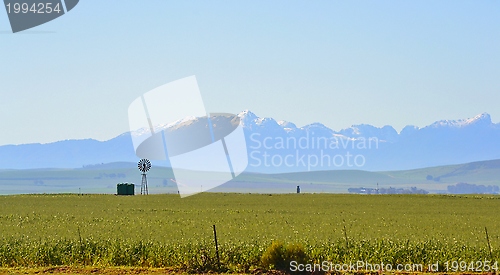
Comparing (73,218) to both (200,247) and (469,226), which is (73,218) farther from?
(469,226)

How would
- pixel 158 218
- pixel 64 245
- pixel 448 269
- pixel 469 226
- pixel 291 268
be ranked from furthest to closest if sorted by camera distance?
1. pixel 158 218
2. pixel 469 226
3. pixel 64 245
4. pixel 448 269
5. pixel 291 268

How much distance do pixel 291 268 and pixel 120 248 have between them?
369 inches

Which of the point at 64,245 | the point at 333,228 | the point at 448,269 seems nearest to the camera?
the point at 448,269

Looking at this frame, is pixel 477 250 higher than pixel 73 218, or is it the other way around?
pixel 73 218

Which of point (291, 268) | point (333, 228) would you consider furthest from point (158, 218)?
point (291, 268)

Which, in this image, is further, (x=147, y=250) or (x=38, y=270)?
(x=147, y=250)

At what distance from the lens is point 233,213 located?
61875 millimetres

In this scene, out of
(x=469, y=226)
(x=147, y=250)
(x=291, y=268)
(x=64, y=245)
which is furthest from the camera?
(x=469, y=226)

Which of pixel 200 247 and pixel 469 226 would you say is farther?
pixel 469 226

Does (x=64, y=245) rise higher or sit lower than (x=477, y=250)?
higher

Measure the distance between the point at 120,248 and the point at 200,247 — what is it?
12.2ft

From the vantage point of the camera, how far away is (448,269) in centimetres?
2738

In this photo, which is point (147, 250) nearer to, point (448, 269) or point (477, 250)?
point (448, 269)

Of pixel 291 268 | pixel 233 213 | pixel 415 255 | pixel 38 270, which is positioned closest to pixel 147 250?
pixel 38 270
